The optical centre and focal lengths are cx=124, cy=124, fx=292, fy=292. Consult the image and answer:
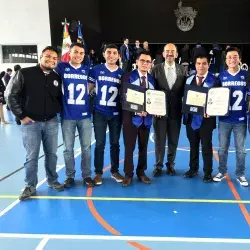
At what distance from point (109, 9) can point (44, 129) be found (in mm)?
15715

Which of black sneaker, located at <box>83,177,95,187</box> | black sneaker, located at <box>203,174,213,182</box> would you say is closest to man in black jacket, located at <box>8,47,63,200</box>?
black sneaker, located at <box>83,177,95,187</box>

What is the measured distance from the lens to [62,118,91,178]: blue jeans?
156 inches

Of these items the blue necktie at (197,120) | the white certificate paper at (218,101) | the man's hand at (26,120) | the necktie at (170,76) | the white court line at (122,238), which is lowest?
the white court line at (122,238)

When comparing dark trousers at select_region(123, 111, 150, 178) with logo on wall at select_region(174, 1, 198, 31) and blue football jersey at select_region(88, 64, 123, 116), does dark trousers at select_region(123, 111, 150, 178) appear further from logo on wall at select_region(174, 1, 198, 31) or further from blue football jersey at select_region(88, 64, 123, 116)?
logo on wall at select_region(174, 1, 198, 31)

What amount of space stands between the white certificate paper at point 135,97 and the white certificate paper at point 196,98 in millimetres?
670

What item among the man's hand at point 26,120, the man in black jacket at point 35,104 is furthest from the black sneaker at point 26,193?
the man's hand at point 26,120

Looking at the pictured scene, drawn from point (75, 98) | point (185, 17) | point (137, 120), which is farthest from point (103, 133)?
point (185, 17)

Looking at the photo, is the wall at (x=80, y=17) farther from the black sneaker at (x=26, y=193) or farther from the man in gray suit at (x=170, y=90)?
the black sneaker at (x=26, y=193)

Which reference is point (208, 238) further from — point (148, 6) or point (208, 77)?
point (148, 6)

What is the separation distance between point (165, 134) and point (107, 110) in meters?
1.00

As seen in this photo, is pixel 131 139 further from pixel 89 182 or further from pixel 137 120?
pixel 89 182

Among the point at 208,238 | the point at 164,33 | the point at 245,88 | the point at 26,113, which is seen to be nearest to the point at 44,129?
the point at 26,113

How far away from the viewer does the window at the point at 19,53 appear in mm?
13629

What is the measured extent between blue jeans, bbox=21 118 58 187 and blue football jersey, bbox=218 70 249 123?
2352 millimetres
